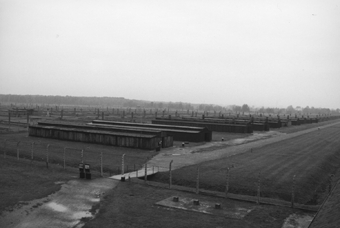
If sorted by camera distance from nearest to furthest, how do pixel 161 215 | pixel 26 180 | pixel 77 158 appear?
pixel 161 215 → pixel 26 180 → pixel 77 158

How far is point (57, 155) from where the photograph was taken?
40406mm

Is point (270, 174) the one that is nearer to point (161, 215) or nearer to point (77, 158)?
point (161, 215)

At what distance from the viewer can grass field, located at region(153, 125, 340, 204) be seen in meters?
28.5

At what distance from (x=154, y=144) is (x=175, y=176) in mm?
17634

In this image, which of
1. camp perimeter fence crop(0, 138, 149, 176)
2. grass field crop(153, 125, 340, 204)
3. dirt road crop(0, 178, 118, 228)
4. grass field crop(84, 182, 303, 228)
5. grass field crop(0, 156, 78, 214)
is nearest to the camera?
dirt road crop(0, 178, 118, 228)

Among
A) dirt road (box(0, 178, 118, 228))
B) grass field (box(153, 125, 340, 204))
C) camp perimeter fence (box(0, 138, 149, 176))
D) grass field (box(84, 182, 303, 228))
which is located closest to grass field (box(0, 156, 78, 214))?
dirt road (box(0, 178, 118, 228))

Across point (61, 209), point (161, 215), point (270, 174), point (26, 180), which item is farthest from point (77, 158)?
point (270, 174)

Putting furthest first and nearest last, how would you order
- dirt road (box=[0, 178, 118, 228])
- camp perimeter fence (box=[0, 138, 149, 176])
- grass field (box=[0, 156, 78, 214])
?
1. camp perimeter fence (box=[0, 138, 149, 176])
2. grass field (box=[0, 156, 78, 214])
3. dirt road (box=[0, 178, 118, 228])

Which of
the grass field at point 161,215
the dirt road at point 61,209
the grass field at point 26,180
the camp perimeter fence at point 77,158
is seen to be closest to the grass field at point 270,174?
the grass field at point 161,215

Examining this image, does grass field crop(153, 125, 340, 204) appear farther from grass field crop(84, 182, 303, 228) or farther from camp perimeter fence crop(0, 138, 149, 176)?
camp perimeter fence crop(0, 138, 149, 176)

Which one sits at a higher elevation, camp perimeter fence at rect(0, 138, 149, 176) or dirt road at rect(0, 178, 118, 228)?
camp perimeter fence at rect(0, 138, 149, 176)

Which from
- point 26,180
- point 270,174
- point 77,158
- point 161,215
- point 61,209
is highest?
point 270,174

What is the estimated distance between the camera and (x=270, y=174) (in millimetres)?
32656

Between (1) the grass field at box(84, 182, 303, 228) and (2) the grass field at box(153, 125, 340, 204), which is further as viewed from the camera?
(2) the grass field at box(153, 125, 340, 204)
